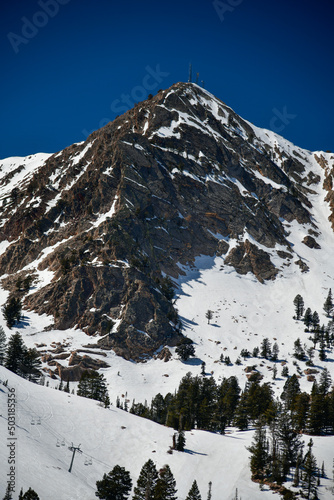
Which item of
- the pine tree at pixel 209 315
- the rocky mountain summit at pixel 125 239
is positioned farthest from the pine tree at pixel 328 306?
the pine tree at pixel 209 315

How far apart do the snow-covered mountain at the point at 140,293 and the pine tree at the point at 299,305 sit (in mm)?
3049

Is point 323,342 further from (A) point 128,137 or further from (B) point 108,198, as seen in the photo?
(A) point 128,137

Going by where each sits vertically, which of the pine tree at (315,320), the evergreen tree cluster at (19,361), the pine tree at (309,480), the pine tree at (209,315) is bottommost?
the pine tree at (309,480)

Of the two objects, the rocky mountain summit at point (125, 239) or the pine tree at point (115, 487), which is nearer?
the pine tree at point (115, 487)

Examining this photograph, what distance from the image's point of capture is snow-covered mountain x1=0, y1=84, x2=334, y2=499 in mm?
56594

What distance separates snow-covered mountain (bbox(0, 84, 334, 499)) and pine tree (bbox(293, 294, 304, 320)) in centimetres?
305

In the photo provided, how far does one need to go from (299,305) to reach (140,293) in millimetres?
58395

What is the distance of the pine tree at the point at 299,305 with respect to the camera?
140 meters

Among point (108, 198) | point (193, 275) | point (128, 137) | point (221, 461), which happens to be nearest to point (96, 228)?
point (108, 198)

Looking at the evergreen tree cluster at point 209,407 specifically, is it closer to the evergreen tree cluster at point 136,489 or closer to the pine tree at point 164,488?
the pine tree at point 164,488

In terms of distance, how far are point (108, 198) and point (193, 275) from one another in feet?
157

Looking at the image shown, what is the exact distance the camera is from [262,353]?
117 metres

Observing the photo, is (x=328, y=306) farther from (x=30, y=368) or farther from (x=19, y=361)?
(x=19, y=361)

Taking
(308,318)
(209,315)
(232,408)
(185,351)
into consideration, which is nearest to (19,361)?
(232,408)
